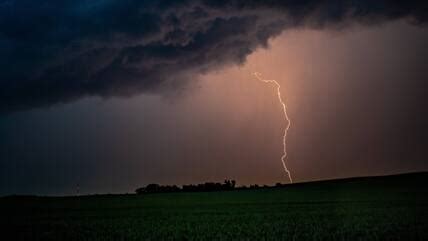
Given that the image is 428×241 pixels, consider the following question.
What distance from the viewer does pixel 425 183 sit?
7219 centimetres

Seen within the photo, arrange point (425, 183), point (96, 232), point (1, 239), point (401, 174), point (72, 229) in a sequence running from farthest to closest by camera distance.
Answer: point (401, 174) → point (425, 183) → point (72, 229) → point (96, 232) → point (1, 239)

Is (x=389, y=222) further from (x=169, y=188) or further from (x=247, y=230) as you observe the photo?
(x=169, y=188)

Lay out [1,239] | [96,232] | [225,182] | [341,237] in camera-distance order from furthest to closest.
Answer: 1. [225,182]
2. [96,232]
3. [1,239]
4. [341,237]

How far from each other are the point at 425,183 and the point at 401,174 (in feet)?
46.7

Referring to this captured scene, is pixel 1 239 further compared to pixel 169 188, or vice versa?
pixel 169 188

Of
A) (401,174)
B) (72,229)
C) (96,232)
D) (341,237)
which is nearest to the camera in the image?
(341,237)

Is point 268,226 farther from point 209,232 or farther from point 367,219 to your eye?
point 367,219

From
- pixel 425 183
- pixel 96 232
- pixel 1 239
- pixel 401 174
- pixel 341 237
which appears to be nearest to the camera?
pixel 341 237

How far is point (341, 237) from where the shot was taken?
70.2ft

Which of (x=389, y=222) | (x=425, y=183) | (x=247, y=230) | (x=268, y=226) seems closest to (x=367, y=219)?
(x=389, y=222)

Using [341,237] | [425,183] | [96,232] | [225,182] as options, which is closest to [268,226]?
[341,237]

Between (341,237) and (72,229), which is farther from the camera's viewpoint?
(72,229)

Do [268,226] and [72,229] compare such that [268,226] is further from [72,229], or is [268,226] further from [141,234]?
[72,229]

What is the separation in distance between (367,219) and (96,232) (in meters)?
13.7
